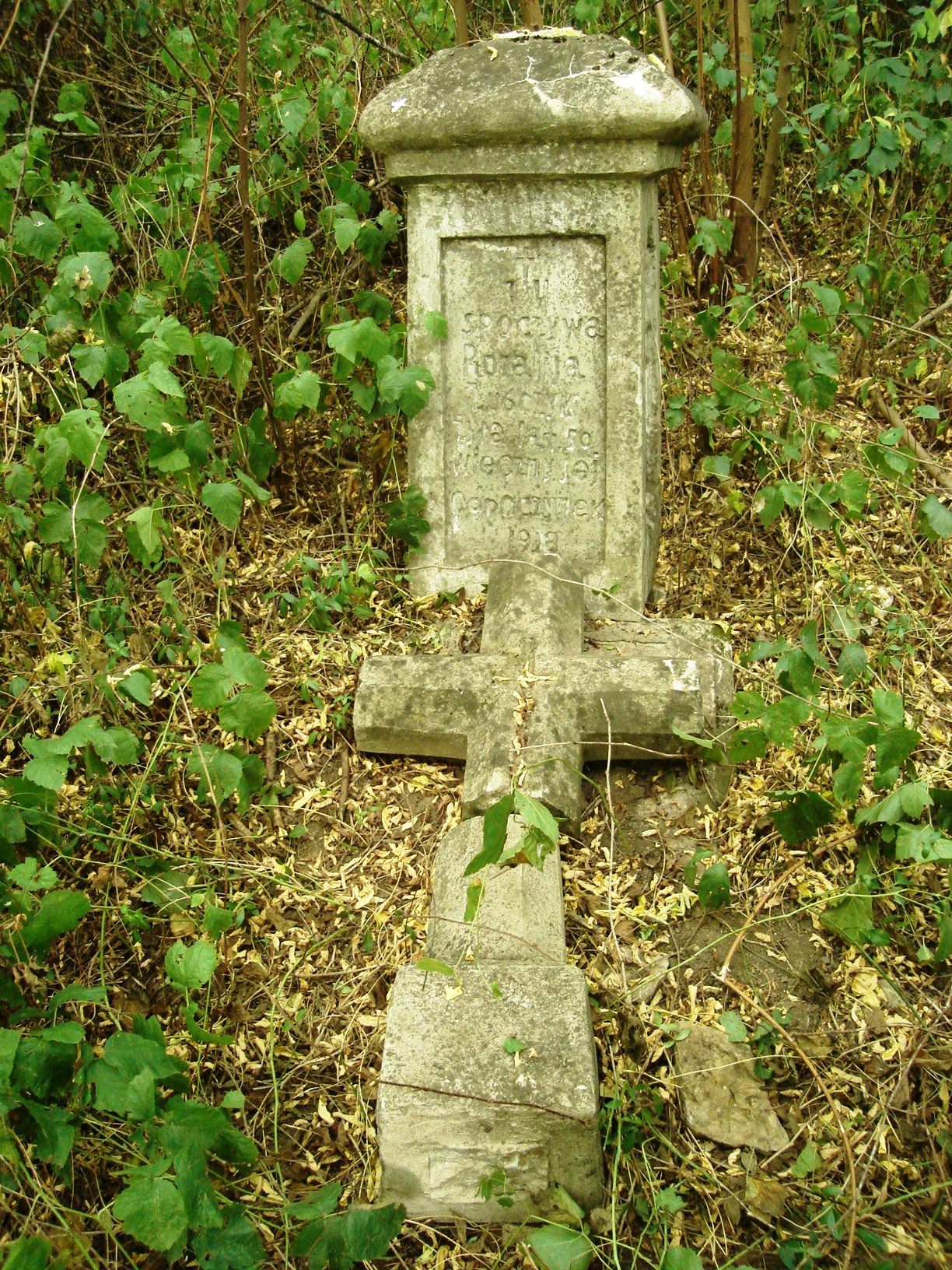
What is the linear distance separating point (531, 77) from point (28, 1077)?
2.61 m

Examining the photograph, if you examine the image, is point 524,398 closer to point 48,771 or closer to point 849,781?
point 849,781

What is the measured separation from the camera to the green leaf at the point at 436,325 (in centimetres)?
316

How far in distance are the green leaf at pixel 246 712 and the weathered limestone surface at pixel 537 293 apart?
1089 millimetres

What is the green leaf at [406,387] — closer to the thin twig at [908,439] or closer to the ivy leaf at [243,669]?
the ivy leaf at [243,669]

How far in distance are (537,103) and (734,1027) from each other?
2.28 m

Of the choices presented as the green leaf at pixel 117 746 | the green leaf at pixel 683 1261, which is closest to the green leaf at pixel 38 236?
the green leaf at pixel 117 746

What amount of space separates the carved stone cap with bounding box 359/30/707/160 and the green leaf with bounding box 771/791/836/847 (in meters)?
1.71

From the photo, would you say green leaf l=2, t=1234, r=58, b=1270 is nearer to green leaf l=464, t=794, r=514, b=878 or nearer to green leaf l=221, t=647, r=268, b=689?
green leaf l=464, t=794, r=514, b=878

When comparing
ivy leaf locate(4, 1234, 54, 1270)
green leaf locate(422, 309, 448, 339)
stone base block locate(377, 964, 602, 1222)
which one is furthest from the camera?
green leaf locate(422, 309, 448, 339)

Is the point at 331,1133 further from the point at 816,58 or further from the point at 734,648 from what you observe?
the point at 816,58

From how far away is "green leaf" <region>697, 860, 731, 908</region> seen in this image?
2.45 m

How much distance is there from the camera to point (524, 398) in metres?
3.30

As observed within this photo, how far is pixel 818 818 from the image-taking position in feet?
8.10

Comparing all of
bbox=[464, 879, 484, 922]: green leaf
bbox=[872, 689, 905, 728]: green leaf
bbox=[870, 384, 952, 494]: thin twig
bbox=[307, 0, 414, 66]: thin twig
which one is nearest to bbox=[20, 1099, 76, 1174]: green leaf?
bbox=[464, 879, 484, 922]: green leaf
